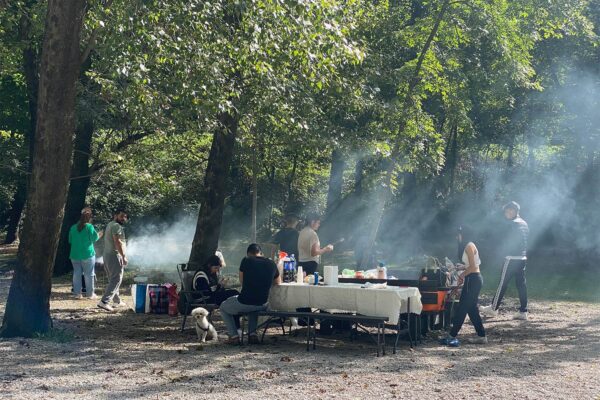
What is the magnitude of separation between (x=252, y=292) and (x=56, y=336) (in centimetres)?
257

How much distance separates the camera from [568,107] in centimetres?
3325

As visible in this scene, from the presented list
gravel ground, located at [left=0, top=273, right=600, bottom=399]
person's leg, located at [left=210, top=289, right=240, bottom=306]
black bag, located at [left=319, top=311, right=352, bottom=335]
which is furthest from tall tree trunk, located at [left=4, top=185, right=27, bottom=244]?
black bag, located at [left=319, top=311, right=352, bottom=335]

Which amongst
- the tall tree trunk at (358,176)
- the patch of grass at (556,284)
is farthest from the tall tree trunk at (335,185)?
the patch of grass at (556,284)

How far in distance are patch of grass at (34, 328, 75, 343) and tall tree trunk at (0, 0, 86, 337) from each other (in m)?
0.09

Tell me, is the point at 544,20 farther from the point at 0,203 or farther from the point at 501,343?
the point at 0,203

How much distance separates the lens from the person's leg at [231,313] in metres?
10.5

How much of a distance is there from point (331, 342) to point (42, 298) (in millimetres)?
3751

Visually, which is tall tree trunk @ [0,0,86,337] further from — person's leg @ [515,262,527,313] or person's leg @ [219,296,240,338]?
person's leg @ [515,262,527,313]

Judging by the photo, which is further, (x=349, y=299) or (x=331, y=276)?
(x=331, y=276)

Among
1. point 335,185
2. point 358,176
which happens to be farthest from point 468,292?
point 335,185

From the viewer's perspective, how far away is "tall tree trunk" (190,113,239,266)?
15508 millimetres

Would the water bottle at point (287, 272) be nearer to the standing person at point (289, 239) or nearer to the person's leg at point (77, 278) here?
the standing person at point (289, 239)

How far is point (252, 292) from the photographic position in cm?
1046

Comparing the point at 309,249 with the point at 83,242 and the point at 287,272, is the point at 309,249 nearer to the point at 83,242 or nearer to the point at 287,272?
the point at 287,272
